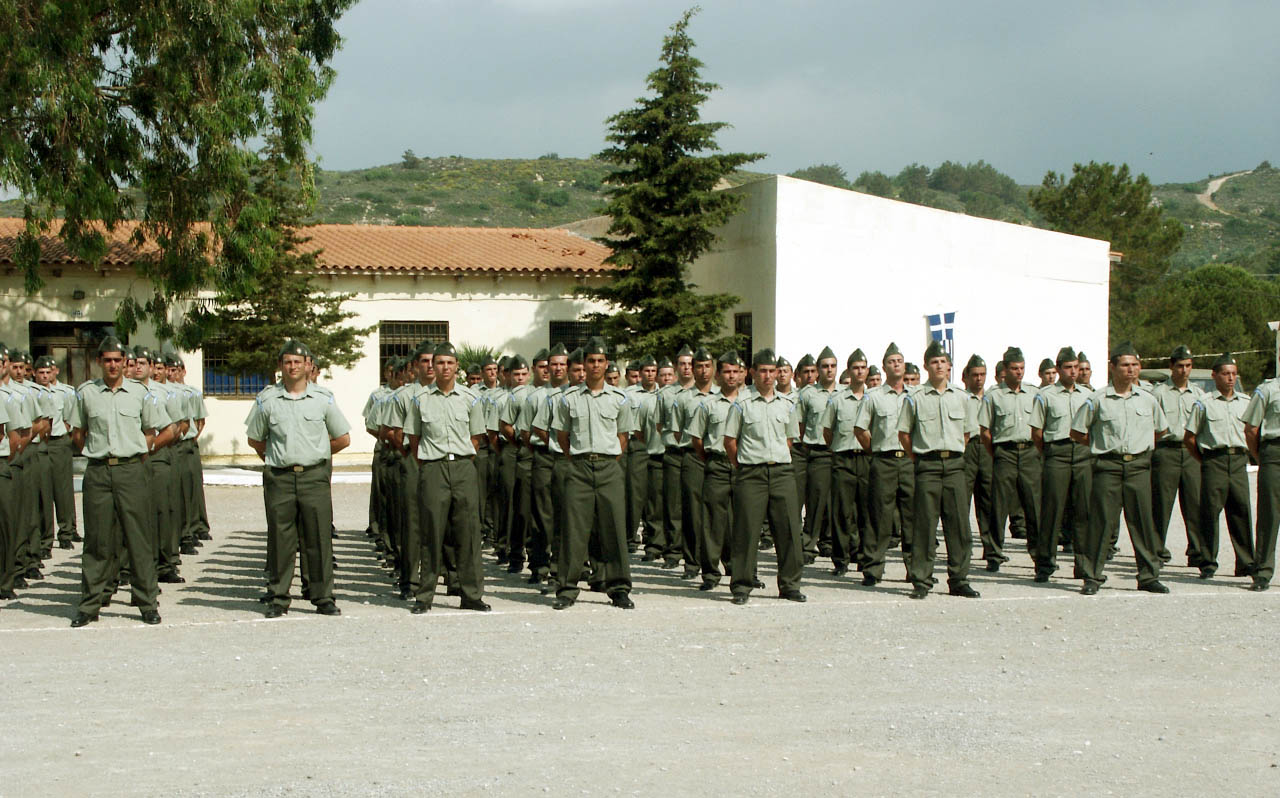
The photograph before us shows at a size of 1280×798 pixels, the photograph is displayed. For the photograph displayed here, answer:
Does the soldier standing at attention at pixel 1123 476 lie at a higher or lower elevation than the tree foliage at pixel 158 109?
lower

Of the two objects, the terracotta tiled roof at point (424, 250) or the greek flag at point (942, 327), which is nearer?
the greek flag at point (942, 327)

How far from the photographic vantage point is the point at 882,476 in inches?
453

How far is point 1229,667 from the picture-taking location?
25.3 feet

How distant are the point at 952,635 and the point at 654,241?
17570 millimetres

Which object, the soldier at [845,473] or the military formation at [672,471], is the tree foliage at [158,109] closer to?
the military formation at [672,471]

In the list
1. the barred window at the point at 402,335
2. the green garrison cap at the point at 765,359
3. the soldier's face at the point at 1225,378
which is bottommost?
the soldier's face at the point at 1225,378

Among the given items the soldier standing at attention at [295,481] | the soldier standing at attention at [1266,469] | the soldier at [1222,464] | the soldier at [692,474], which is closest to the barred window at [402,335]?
the soldier at [692,474]

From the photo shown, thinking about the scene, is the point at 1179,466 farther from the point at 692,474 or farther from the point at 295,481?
the point at 295,481

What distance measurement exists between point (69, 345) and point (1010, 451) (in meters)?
22.2

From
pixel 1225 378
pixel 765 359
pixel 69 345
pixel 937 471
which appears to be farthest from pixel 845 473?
pixel 69 345

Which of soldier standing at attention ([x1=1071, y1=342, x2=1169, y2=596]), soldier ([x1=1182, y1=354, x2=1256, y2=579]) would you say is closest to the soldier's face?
soldier ([x1=1182, y1=354, x2=1256, y2=579])

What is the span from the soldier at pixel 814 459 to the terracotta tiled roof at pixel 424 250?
1629 centimetres

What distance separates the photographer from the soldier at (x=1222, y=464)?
1144cm

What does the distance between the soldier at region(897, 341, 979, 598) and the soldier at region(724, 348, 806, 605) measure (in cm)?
106
